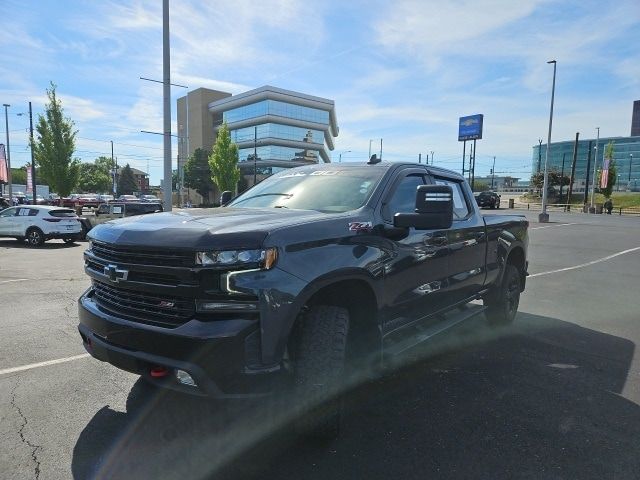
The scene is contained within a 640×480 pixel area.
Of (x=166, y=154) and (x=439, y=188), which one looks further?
(x=166, y=154)

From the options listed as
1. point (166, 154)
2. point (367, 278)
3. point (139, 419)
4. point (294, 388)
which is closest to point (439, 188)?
point (367, 278)

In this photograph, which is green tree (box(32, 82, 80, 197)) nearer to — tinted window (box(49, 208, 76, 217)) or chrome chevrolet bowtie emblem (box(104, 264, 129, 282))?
tinted window (box(49, 208, 76, 217))

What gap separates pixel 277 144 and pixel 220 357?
75487mm

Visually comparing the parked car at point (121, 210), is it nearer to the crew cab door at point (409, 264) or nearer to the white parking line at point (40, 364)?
the white parking line at point (40, 364)

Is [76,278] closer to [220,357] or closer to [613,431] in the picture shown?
[220,357]

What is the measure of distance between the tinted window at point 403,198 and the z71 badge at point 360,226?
0.30 m

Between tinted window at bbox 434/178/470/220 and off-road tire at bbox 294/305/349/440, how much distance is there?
92.0 inches

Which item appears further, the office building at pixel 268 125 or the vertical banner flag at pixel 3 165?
the office building at pixel 268 125

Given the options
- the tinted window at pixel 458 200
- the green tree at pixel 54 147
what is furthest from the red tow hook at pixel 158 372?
the green tree at pixel 54 147

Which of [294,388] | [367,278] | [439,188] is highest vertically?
[439,188]

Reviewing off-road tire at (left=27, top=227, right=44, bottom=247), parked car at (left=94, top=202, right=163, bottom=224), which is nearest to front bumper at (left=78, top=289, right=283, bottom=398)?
off-road tire at (left=27, top=227, right=44, bottom=247)

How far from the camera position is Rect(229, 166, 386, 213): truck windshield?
3822mm

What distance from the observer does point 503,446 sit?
3.13m

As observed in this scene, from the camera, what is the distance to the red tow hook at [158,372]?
271 cm
